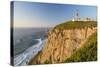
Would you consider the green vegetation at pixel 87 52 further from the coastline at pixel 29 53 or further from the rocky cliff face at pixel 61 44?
the coastline at pixel 29 53

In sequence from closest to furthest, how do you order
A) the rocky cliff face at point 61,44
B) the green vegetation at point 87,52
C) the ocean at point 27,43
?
the ocean at point 27,43 < the rocky cliff face at point 61,44 < the green vegetation at point 87,52

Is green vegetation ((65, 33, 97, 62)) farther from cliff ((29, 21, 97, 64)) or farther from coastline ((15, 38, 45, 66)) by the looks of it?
coastline ((15, 38, 45, 66))

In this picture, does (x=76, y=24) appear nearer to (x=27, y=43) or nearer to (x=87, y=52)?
(x=87, y=52)

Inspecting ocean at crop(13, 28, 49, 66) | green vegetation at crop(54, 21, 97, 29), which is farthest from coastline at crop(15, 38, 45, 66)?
green vegetation at crop(54, 21, 97, 29)

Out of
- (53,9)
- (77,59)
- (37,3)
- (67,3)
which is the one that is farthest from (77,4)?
(77,59)

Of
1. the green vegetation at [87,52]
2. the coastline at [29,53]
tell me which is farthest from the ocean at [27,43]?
the green vegetation at [87,52]

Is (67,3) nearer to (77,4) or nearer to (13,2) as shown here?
(77,4)
